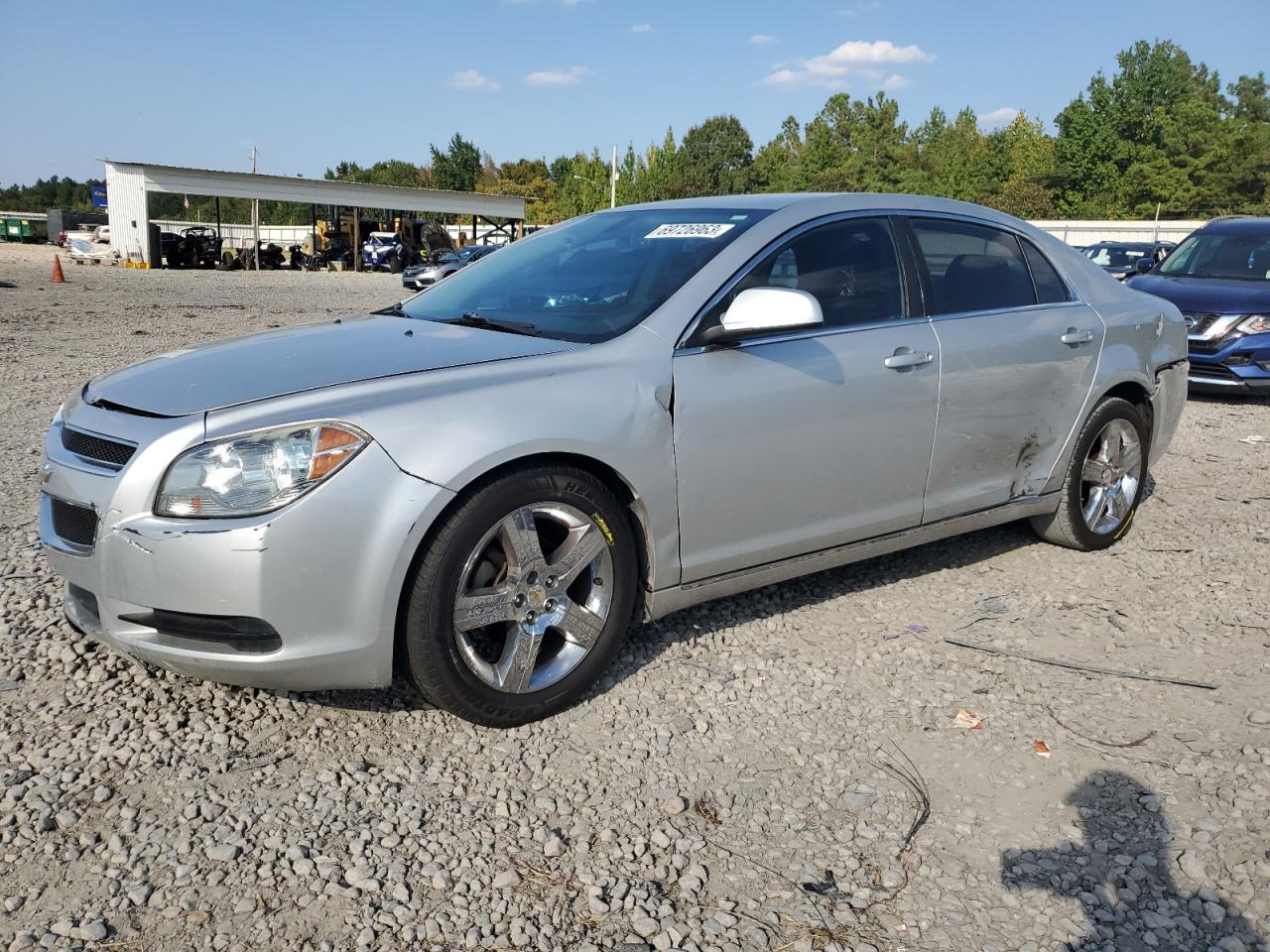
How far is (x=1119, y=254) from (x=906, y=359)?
21.5m

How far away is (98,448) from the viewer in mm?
3027

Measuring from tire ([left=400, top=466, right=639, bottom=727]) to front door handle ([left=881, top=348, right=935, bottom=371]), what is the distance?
4.13ft

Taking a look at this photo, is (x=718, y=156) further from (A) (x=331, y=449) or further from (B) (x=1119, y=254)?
(A) (x=331, y=449)

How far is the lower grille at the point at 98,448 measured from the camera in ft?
9.61

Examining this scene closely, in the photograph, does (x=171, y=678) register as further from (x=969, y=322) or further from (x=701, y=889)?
(x=969, y=322)

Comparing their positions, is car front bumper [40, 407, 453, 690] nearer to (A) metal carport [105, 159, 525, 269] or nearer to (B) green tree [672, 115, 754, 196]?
Answer: (A) metal carport [105, 159, 525, 269]

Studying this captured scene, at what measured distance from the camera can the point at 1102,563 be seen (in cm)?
500

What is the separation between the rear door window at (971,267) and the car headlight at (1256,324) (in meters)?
5.88

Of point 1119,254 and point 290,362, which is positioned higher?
point 1119,254

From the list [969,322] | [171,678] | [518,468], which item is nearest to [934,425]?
[969,322]

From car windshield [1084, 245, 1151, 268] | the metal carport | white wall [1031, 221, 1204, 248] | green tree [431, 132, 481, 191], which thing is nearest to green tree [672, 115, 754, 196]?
green tree [431, 132, 481, 191]

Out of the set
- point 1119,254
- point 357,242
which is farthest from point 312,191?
point 1119,254

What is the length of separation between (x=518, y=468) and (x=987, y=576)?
2593mm

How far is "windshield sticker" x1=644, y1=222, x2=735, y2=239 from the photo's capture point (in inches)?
155
